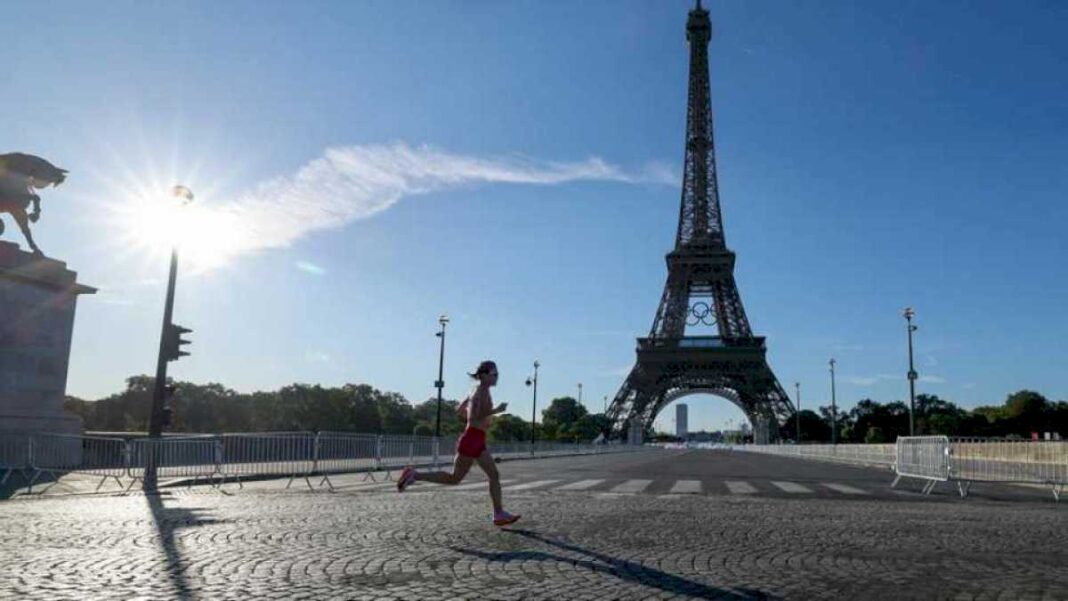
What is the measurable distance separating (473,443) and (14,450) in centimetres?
1222

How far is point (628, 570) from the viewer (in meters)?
5.63

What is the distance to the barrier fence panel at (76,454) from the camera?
15.1 m

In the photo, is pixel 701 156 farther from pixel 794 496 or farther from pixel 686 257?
pixel 794 496

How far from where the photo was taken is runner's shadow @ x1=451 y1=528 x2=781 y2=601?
487cm

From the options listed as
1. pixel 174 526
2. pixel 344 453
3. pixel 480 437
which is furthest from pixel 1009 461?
pixel 174 526

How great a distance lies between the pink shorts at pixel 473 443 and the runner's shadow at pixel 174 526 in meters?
2.52

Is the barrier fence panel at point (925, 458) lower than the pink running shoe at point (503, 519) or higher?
higher

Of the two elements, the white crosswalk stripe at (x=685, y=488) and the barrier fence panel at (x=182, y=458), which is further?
the barrier fence panel at (x=182, y=458)

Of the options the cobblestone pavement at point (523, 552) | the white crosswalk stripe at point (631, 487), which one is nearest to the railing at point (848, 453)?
the white crosswalk stripe at point (631, 487)

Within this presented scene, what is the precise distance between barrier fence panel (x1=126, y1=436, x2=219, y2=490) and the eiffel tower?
5779 centimetres

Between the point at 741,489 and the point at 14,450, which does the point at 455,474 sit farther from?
the point at 14,450

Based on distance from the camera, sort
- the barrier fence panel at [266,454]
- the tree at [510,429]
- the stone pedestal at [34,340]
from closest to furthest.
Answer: the barrier fence panel at [266,454] < the stone pedestal at [34,340] < the tree at [510,429]

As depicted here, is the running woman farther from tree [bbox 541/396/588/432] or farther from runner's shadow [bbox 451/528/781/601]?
tree [bbox 541/396/588/432]

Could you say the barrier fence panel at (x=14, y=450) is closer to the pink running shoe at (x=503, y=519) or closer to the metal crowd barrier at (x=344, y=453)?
the metal crowd barrier at (x=344, y=453)
